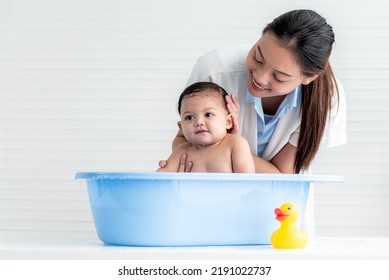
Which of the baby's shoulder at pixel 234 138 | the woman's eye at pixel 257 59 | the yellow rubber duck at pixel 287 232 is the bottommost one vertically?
the yellow rubber duck at pixel 287 232

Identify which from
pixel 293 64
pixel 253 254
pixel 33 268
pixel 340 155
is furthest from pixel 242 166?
pixel 340 155

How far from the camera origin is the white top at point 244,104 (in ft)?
6.63

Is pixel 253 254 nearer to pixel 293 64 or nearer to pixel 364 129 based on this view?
pixel 293 64

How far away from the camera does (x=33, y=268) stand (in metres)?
1.36

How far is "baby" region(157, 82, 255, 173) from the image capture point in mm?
1749

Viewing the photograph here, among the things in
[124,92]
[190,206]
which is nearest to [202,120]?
[190,206]

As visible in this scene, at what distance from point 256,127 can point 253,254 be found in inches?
29.4

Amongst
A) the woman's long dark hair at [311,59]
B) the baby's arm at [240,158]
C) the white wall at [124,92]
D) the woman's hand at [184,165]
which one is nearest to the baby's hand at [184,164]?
the woman's hand at [184,165]

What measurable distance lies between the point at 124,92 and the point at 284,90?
184 centimetres

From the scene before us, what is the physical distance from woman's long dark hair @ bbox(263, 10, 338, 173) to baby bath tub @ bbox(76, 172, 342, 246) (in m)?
0.38

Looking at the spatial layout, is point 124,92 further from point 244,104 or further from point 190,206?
point 190,206

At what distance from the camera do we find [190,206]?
1522 mm

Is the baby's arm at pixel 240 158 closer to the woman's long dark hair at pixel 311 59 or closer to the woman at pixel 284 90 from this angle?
the woman at pixel 284 90

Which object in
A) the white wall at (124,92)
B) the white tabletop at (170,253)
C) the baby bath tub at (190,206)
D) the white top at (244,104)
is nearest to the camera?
the white tabletop at (170,253)
